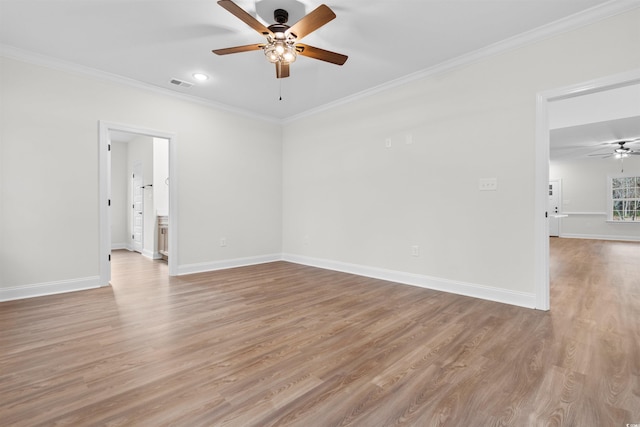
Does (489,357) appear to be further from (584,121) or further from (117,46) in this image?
(584,121)

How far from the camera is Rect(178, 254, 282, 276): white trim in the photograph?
437 cm

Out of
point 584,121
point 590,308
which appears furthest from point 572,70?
point 584,121

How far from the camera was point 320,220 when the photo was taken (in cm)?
494

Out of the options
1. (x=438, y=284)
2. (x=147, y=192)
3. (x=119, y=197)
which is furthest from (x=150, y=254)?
(x=438, y=284)

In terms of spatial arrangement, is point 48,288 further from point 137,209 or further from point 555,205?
point 555,205

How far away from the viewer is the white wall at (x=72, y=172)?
10.3 ft

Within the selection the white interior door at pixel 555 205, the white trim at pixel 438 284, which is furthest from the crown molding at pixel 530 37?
the white interior door at pixel 555 205

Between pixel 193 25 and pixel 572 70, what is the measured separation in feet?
11.3

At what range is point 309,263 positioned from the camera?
5.08 meters

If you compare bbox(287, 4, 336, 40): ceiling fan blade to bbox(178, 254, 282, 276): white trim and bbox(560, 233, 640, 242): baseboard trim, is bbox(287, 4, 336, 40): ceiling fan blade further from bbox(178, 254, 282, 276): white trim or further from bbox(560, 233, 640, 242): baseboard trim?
bbox(560, 233, 640, 242): baseboard trim

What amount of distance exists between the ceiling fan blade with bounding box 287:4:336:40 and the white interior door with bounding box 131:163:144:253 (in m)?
5.51

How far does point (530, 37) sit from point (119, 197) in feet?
27.9

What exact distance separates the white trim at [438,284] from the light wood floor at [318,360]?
12cm

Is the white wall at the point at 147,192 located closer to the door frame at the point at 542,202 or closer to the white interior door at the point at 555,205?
the door frame at the point at 542,202
